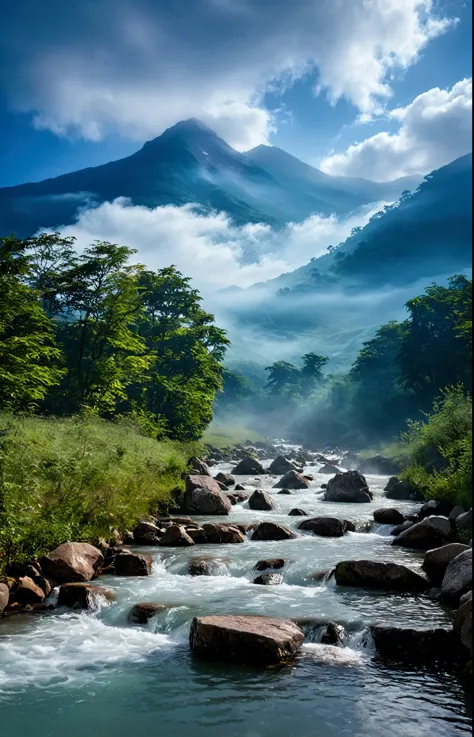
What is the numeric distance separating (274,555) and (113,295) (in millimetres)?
23034

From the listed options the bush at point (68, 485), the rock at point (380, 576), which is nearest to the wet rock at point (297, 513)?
the bush at point (68, 485)

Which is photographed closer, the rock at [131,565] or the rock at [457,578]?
the rock at [457,578]

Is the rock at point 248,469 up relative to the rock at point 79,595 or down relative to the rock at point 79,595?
up

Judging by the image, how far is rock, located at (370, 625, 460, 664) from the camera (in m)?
8.88

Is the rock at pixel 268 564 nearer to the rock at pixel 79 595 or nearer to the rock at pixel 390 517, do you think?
the rock at pixel 79 595

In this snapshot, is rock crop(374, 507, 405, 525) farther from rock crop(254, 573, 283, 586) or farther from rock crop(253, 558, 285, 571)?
rock crop(254, 573, 283, 586)

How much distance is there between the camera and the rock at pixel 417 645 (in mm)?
8875

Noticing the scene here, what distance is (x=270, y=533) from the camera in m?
18.4

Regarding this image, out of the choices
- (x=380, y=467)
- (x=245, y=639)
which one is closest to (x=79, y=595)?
(x=245, y=639)

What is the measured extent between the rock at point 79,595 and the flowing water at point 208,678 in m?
0.24

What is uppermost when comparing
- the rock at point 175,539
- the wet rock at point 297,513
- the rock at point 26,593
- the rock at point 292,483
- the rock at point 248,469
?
the rock at point 248,469

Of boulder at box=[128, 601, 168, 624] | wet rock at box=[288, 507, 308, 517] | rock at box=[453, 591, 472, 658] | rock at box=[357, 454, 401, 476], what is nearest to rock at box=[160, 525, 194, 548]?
boulder at box=[128, 601, 168, 624]

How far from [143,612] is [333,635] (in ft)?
11.8

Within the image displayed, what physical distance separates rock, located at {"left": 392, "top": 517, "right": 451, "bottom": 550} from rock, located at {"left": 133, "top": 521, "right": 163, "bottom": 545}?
7450 mm
